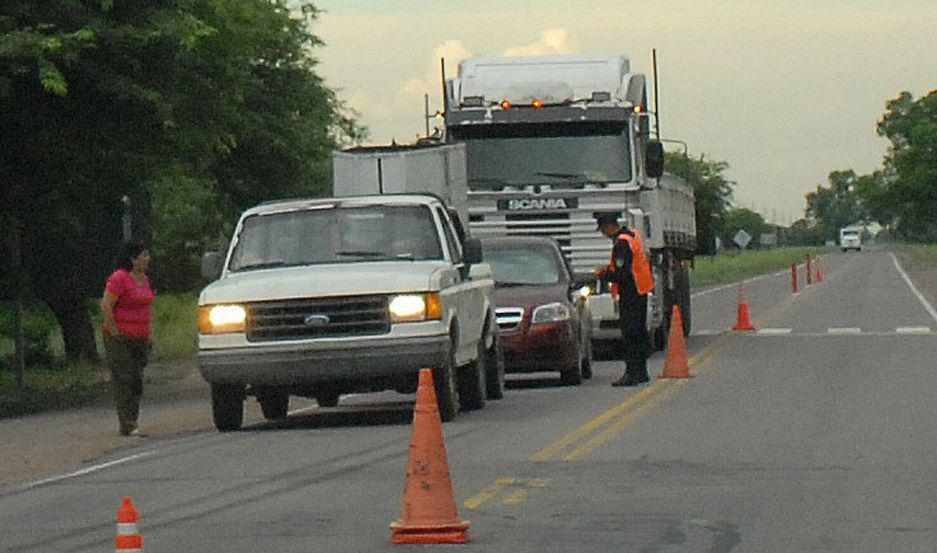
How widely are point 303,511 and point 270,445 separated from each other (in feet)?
17.2

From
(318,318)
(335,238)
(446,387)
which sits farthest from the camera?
(335,238)

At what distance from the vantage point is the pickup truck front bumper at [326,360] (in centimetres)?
1972

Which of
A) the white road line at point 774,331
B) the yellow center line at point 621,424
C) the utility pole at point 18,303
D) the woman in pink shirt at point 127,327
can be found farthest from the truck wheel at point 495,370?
the white road line at point 774,331

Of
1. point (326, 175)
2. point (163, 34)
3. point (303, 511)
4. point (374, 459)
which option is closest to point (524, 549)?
point (303, 511)

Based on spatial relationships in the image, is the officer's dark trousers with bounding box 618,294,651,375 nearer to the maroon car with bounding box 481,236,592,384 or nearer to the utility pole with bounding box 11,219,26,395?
the maroon car with bounding box 481,236,592,384

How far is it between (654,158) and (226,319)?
437 inches

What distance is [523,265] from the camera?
2703cm

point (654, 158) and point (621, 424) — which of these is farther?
point (654, 158)

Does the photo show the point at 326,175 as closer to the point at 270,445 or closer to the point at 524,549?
the point at 270,445

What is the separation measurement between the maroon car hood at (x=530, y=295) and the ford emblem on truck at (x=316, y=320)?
6.11 metres

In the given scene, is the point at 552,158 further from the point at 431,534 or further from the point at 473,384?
the point at 431,534

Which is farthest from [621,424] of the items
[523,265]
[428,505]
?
[523,265]

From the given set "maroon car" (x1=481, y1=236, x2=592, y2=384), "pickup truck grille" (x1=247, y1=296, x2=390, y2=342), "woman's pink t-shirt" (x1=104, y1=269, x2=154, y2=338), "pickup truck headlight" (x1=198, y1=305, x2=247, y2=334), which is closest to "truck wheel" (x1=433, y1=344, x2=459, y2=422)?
"pickup truck grille" (x1=247, y1=296, x2=390, y2=342)

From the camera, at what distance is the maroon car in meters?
25.3
